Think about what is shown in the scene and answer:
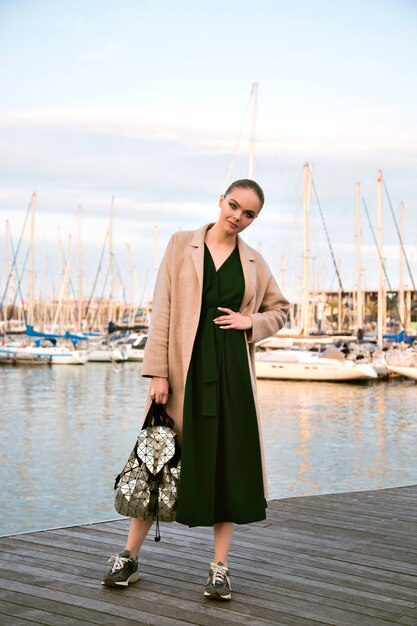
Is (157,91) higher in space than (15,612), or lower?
higher

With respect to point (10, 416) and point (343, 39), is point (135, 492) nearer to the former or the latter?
point (343, 39)

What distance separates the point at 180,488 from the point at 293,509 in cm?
198

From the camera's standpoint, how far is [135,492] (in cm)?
327

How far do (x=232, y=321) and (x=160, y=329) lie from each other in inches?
11.0

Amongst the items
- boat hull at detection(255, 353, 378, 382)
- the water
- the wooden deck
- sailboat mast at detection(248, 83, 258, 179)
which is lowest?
the water

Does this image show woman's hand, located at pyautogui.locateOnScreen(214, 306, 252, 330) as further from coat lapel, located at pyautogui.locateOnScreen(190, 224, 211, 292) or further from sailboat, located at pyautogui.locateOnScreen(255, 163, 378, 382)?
sailboat, located at pyautogui.locateOnScreen(255, 163, 378, 382)

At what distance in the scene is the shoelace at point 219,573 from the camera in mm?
3248

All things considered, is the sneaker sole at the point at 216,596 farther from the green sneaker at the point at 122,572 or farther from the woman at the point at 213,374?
the green sneaker at the point at 122,572

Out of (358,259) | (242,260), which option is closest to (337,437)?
(242,260)

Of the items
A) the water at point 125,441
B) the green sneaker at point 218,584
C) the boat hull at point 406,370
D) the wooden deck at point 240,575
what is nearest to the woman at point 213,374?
the green sneaker at point 218,584

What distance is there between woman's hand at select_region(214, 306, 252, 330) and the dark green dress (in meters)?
0.03

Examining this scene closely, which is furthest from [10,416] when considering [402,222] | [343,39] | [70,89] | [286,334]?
[70,89]

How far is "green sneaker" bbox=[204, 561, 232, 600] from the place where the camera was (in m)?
3.22

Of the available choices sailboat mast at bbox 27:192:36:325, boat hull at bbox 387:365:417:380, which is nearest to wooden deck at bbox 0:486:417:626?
boat hull at bbox 387:365:417:380
